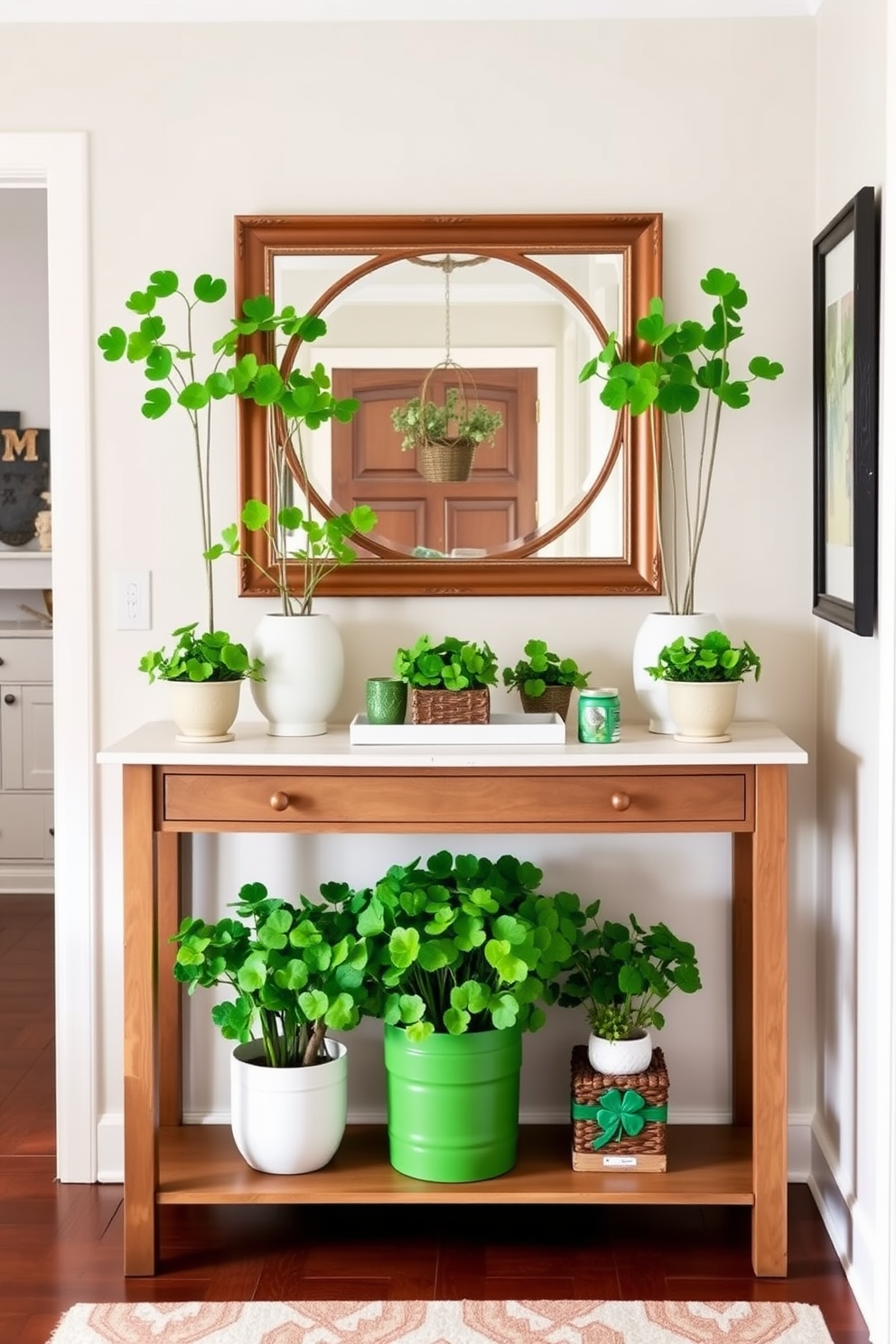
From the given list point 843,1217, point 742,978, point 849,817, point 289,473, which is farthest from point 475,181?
point 843,1217

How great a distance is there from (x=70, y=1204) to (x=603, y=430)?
5.94 feet

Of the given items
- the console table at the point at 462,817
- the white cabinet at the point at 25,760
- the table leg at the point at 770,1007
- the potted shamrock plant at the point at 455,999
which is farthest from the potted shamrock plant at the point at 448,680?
the white cabinet at the point at 25,760

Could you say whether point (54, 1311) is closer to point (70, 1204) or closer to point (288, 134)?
point (70, 1204)

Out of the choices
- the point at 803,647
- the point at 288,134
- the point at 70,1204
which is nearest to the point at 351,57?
the point at 288,134

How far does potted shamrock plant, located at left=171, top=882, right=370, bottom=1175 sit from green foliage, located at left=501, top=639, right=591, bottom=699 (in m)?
0.54

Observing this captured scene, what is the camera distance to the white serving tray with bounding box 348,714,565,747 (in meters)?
2.50

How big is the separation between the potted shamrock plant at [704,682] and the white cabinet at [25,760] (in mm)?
3309

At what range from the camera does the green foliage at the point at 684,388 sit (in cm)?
258

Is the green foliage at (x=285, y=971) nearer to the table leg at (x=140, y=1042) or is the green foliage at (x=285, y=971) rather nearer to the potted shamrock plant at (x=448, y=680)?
the table leg at (x=140, y=1042)

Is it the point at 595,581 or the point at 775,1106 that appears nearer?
the point at 775,1106

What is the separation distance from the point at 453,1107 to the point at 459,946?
0.97ft

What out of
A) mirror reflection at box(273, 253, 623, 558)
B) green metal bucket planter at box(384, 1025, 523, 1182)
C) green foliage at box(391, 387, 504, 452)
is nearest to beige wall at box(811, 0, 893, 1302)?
mirror reflection at box(273, 253, 623, 558)

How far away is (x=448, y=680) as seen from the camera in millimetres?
2537

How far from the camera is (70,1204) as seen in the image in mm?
2754
